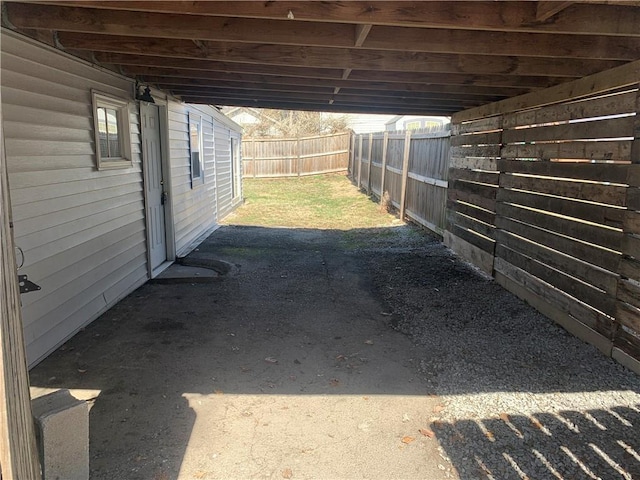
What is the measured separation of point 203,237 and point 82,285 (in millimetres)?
5170

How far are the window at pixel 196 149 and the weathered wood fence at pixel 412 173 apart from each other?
15.9 ft

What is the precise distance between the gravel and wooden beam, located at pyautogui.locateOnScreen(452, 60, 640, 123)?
238cm

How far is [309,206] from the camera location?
50.1ft

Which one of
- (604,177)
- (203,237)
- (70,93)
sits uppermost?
(70,93)

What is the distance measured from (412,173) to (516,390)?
835cm

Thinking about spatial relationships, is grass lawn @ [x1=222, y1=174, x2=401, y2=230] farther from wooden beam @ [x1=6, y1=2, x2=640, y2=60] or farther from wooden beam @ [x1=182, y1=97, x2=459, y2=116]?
wooden beam @ [x1=6, y1=2, x2=640, y2=60]

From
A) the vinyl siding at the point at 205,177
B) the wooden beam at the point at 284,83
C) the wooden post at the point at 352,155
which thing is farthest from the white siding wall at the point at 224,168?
the wooden post at the point at 352,155

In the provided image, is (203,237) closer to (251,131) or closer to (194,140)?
(194,140)

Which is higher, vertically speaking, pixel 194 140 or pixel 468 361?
pixel 194 140

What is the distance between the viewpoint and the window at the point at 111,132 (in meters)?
4.91

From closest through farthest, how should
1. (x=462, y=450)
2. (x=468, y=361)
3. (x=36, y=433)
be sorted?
(x=36, y=433), (x=462, y=450), (x=468, y=361)

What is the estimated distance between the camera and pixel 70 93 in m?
4.40

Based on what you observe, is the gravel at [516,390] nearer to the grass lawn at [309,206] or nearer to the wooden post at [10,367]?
the wooden post at [10,367]

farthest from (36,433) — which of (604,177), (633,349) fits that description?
(604,177)
